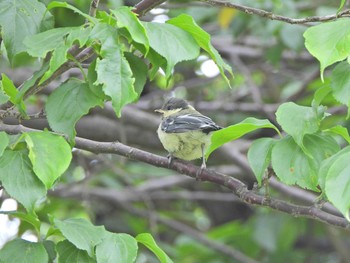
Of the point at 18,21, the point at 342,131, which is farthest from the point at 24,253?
the point at 342,131

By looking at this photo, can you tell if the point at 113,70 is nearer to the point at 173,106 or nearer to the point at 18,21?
the point at 18,21

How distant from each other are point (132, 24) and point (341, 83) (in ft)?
2.50

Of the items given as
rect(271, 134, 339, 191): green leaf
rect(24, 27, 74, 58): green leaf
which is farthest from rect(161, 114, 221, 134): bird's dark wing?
rect(24, 27, 74, 58): green leaf

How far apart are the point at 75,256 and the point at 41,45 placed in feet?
2.28

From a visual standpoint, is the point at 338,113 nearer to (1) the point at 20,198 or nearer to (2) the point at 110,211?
(2) the point at 110,211

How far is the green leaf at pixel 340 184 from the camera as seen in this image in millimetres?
2211

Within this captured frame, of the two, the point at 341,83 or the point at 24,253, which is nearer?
the point at 24,253

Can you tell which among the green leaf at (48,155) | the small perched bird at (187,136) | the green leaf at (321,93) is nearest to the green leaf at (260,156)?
the green leaf at (321,93)

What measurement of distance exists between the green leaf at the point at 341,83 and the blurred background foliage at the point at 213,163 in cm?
235

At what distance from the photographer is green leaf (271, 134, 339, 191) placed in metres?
2.76

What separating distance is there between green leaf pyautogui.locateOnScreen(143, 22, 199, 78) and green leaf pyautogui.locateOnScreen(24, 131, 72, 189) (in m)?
0.41

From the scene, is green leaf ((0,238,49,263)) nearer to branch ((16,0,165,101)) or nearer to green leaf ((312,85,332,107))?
branch ((16,0,165,101))

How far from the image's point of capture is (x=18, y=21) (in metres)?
2.79

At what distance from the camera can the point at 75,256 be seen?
2.58 metres
